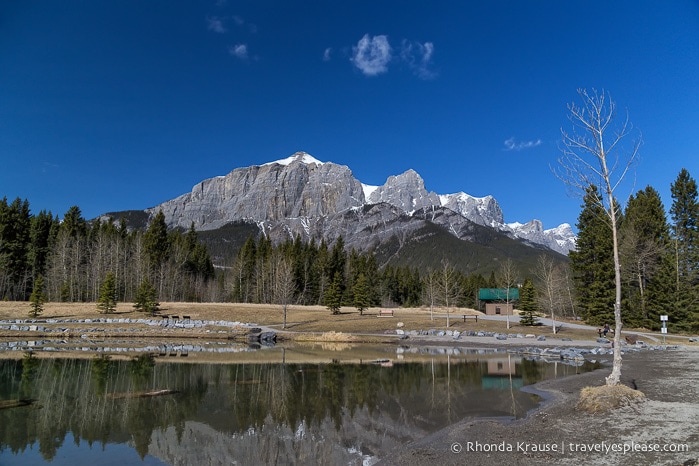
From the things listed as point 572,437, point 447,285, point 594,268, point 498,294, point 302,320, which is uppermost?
point 594,268

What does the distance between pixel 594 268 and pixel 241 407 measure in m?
53.1

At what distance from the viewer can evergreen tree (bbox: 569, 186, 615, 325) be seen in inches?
2112

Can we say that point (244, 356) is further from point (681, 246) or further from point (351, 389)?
point (681, 246)

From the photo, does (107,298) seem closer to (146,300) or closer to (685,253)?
(146,300)

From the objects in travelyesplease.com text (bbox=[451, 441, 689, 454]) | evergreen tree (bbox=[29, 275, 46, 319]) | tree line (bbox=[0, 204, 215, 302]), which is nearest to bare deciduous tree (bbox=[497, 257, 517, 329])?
travelyesplease.com text (bbox=[451, 441, 689, 454])

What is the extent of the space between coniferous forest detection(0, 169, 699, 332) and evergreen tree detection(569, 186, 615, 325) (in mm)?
142

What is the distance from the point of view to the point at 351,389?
22781 mm

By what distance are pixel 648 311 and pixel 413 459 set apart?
5283 centimetres

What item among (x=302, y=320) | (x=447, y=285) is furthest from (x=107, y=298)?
(x=447, y=285)

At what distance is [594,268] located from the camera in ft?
186

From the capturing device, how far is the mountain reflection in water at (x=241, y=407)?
43.9 feet

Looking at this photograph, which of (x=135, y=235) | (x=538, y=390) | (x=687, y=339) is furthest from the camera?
(x=135, y=235)

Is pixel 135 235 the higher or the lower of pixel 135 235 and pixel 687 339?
the higher

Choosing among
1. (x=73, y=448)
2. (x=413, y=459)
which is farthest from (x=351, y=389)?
(x=73, y=448)
